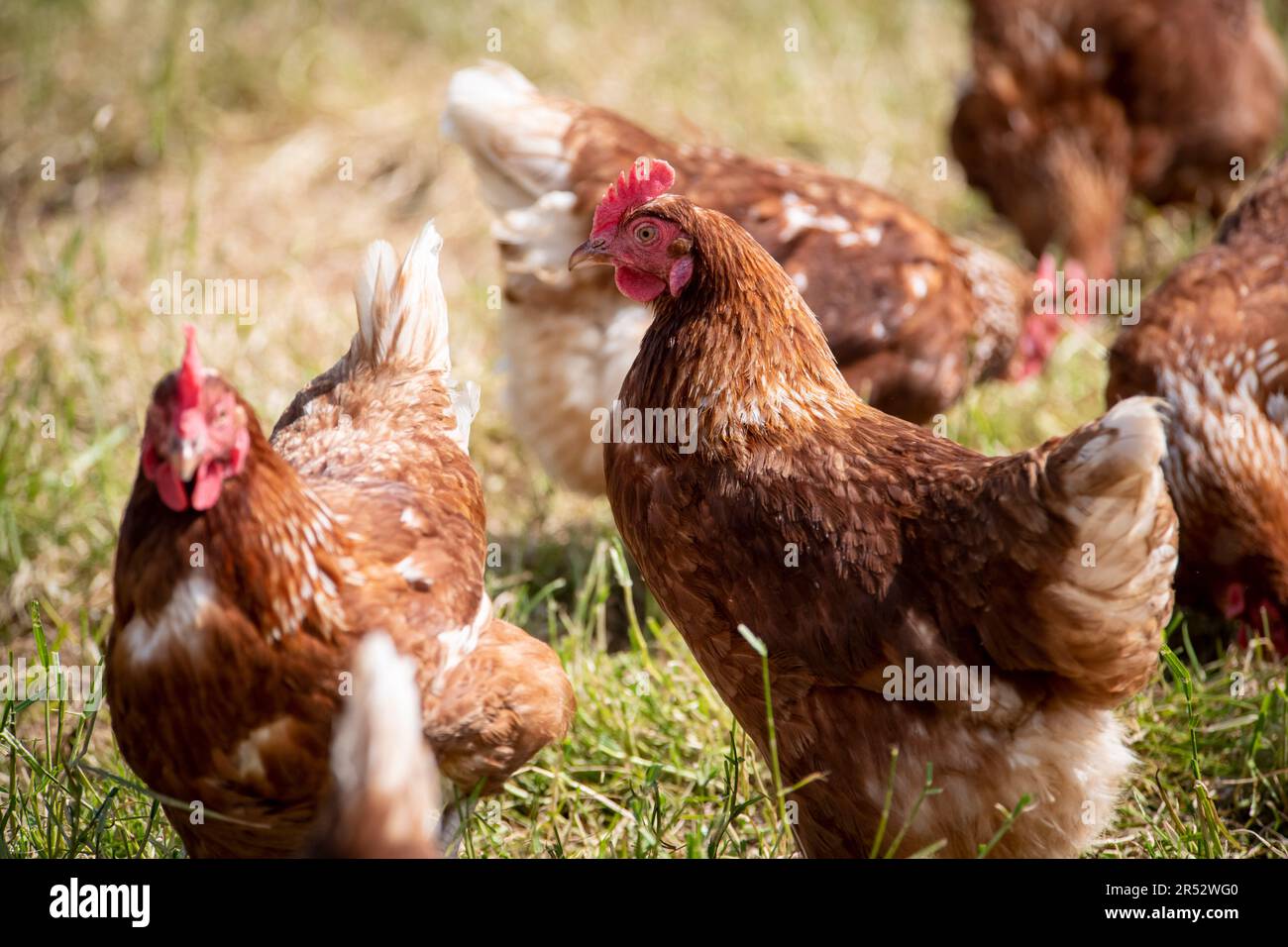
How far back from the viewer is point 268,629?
221cm

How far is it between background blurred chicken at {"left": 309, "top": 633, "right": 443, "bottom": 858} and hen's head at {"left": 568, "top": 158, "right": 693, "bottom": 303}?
4.28 feet

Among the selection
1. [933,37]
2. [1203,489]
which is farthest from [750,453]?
[933,37]

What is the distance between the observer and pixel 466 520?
279 cm

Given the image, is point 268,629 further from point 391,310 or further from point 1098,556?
point 1098,556

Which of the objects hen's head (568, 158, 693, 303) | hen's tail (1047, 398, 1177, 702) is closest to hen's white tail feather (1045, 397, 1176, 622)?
hen's tail (1047, 398, 1177, 702)

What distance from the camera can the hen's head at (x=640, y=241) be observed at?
2.78 m

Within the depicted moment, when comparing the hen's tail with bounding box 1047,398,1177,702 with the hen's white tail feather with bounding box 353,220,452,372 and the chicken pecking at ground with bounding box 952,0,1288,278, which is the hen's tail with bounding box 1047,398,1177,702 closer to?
the hen's white tail feather with bounding box 353,220,452,372

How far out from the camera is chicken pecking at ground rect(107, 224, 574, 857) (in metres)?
2.17

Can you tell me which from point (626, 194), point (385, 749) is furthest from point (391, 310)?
point (385, 749)

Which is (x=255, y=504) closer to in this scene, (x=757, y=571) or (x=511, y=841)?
(x=757, y=571)

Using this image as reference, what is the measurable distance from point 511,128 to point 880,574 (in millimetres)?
2065

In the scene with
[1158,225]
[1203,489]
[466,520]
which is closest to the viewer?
[466,520]

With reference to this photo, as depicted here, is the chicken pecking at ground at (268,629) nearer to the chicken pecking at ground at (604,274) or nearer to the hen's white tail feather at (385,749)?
the hen's white tail feather at (385,749)
